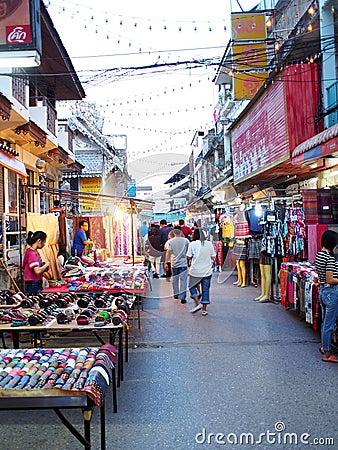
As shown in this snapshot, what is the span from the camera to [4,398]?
3.01 meters

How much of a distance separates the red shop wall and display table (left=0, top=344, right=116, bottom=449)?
8.45 metres

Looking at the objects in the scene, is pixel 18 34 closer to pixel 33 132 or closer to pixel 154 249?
pixel 33 132

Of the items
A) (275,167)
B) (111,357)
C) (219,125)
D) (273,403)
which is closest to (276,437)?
(273,403)

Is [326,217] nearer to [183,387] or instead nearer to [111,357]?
[183,387]

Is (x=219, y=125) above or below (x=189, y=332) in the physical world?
above

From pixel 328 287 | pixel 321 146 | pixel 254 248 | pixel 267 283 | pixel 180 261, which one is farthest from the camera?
pixel 254 248

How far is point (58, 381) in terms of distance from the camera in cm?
321

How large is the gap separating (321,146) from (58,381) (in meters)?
6.44

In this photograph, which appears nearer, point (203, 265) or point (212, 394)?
point (212, 394)

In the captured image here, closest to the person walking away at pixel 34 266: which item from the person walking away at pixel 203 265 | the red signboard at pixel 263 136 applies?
the person walking away at pixel 203 265

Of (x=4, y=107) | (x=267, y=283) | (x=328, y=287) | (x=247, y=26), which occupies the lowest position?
(x=267, y=283)

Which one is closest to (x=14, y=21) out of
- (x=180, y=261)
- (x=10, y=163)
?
(x=10, y=163)

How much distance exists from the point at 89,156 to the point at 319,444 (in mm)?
23279

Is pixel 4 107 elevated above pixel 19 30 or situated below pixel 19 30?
above
